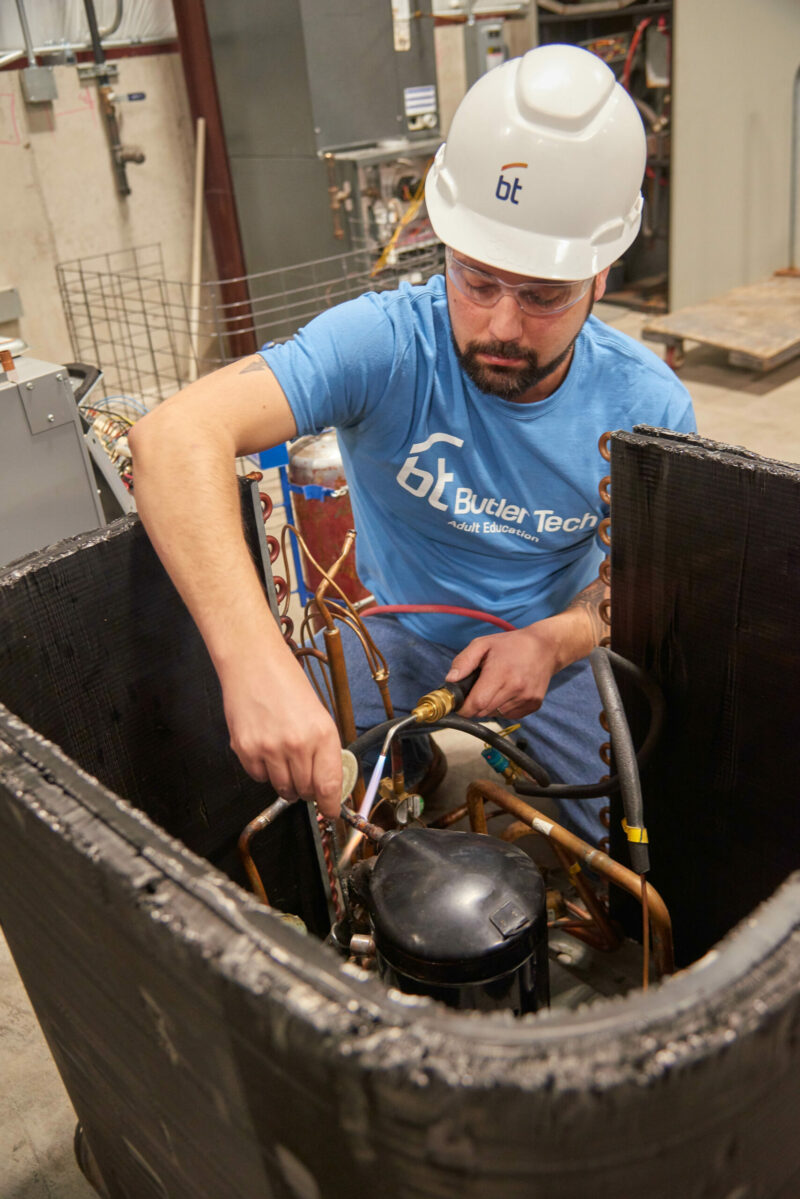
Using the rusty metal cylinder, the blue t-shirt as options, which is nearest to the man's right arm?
the blue t-shirt

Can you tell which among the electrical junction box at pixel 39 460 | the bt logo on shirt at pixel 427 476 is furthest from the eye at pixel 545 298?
the electrical junction box at pixel 39 460

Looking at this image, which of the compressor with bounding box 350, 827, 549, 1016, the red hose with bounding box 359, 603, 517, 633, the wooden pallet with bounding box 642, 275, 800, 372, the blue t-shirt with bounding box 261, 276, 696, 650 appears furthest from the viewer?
the wooden pallet with bounding box 642, 275, 800, 372

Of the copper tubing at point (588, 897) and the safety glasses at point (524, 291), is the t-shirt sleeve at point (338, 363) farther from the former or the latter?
the copper tubing at point (588, 897)

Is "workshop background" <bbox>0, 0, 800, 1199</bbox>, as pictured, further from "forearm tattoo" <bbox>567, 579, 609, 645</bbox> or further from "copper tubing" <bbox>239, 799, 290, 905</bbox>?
"copper tubing" <bbox>239, 799, 290, 905</bbox>

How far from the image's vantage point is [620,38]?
4168 millimetres

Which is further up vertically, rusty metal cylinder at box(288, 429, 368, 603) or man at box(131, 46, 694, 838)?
man at box(131, 46, 694, 838)

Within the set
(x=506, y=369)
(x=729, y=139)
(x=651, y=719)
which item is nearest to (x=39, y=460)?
(x=506, y=369)

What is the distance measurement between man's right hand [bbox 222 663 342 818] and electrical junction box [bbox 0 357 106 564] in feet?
3.25

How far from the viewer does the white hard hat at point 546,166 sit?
1143 mm

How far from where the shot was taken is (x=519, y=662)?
4.04 ft

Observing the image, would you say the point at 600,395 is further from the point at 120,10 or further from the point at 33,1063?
the point at 120,10

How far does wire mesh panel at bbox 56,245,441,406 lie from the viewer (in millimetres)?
3129

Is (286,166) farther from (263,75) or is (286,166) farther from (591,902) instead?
(591,902)

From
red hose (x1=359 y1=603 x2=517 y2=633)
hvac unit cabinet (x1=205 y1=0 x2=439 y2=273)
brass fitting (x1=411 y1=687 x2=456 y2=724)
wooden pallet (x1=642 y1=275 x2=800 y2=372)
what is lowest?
wooden pallet (x1=642 y1=275 x2=800 y2=372)
